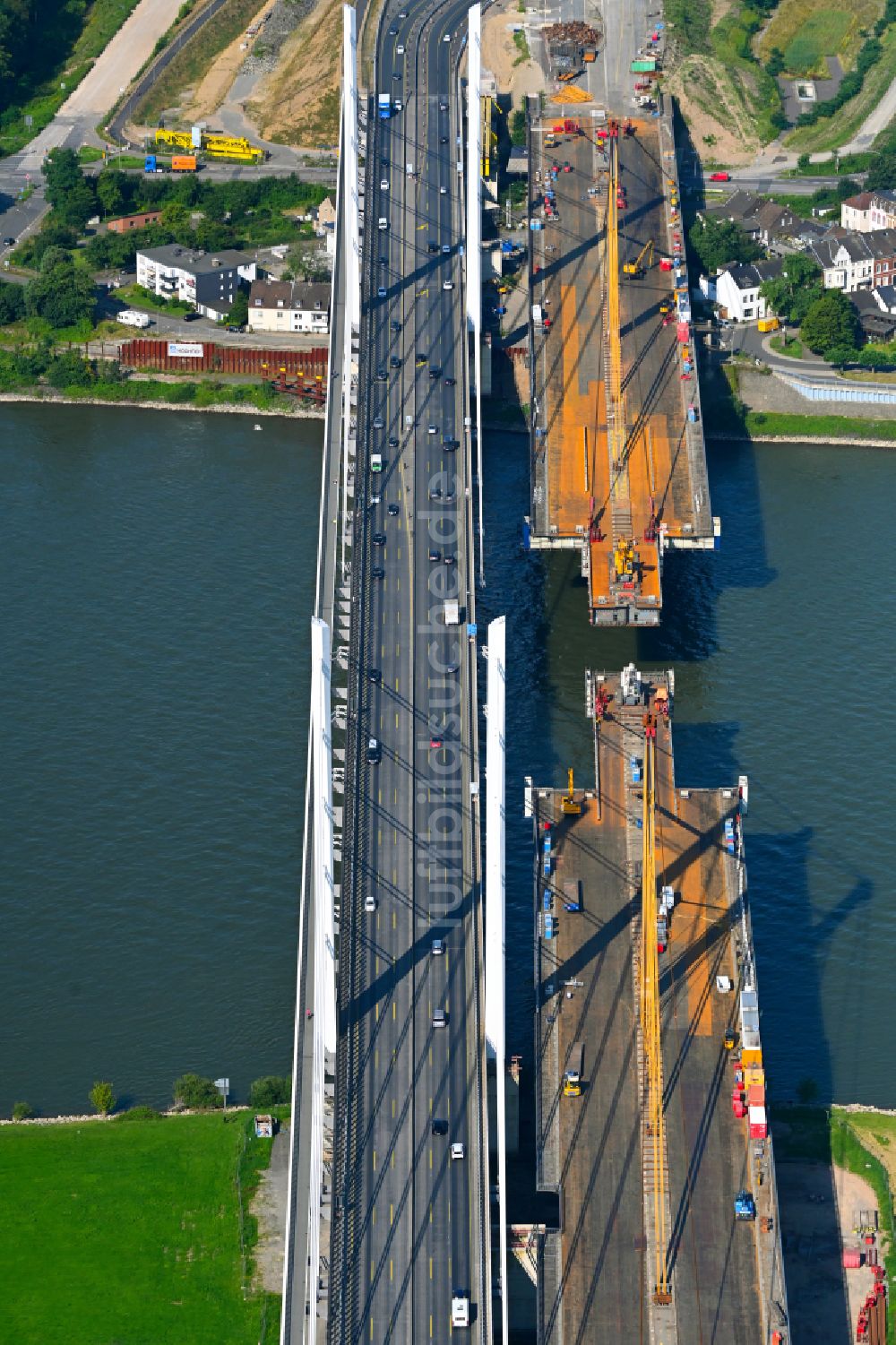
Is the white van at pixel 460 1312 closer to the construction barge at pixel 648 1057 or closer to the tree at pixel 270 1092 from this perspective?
the construction barge at pixel 648 1057

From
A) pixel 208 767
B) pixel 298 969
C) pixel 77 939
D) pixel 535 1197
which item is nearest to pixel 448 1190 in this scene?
pixel 535 1197

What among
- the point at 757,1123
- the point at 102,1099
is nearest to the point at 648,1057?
the point at 757,1123

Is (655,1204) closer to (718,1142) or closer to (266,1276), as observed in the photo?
(718,1142)

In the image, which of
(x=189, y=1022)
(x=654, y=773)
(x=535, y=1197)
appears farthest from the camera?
(x=654, y=773)

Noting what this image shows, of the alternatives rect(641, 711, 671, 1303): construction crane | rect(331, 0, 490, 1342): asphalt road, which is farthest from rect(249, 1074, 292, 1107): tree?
rect(641, 711, 671, 1303): construction crane

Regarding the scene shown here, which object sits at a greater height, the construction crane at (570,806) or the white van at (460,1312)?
the construction crane at (570,806)

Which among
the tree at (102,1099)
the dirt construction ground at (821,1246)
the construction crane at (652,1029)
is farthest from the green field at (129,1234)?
the dirt construction ground at (821,1246)
